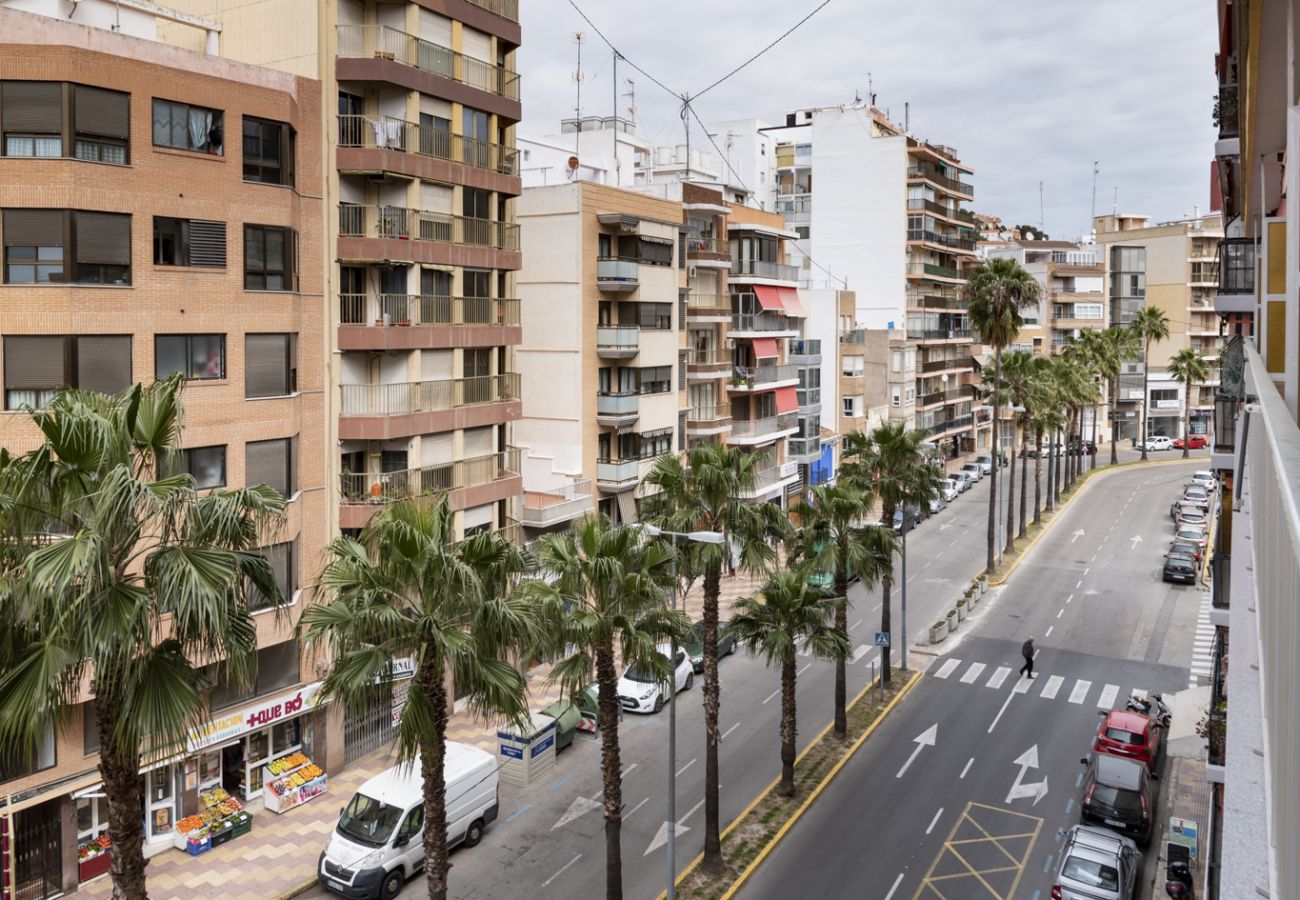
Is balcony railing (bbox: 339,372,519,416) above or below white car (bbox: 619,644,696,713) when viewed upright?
above

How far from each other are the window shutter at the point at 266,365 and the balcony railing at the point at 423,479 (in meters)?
4.22

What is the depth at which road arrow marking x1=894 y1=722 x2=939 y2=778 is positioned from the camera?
32.6 m

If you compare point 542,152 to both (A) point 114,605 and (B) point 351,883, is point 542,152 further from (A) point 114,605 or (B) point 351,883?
(A) point 114,605

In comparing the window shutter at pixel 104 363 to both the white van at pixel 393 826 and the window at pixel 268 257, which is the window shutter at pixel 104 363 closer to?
the window at pixel 268 257

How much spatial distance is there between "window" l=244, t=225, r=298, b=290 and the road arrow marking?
23.6 metres

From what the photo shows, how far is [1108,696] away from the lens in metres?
38.5

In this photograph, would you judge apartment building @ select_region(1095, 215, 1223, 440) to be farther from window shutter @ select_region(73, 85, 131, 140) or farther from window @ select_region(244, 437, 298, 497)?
window shutter @ select_region(73, 85, 131, 140)

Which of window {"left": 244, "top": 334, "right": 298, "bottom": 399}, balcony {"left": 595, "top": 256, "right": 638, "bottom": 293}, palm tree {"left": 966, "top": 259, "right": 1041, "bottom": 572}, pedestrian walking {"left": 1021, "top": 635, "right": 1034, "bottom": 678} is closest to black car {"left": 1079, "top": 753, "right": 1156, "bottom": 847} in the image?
pedestrian walking {"left": 1021, "top": 635, "right": 1034, "bottom": 678}

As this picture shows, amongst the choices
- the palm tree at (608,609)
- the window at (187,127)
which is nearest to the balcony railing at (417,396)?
the window at (187,127)

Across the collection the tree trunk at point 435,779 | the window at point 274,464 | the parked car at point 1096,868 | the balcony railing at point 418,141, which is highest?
the balcony railing at point 418,141

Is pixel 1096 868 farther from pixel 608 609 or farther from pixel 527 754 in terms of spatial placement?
pixel 527 754

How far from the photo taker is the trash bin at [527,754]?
101ft

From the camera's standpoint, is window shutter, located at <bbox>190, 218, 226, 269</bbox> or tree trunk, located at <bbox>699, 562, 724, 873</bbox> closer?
tree trunk, located at <bbox>699, 562, 724, 873</bbox>

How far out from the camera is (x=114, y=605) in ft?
42.1
